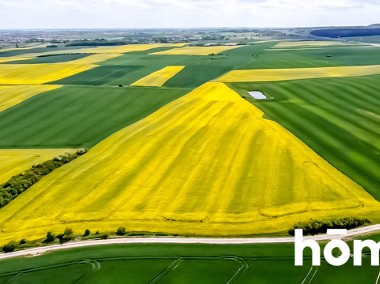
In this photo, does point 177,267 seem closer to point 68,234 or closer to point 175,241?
point 175,241

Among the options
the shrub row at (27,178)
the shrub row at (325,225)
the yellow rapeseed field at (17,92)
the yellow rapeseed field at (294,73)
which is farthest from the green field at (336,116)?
the yellow rapeseed field at (17,92)

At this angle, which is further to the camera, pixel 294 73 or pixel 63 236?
pixel 294 73

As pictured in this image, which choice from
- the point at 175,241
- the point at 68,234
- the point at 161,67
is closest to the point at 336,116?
the point at 175,241

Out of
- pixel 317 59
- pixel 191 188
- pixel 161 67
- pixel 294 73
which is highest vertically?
pixel 317 59

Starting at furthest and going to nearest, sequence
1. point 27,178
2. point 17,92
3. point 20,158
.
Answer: point 17,92 < point 20,158 < point 27,178

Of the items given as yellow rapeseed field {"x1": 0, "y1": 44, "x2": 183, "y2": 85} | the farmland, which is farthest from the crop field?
yellow rapeseed field {"x1": 0, "y1": 44, "x2": 183, "y2": 85}

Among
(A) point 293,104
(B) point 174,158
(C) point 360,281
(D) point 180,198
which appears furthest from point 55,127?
(C) point 360,281
